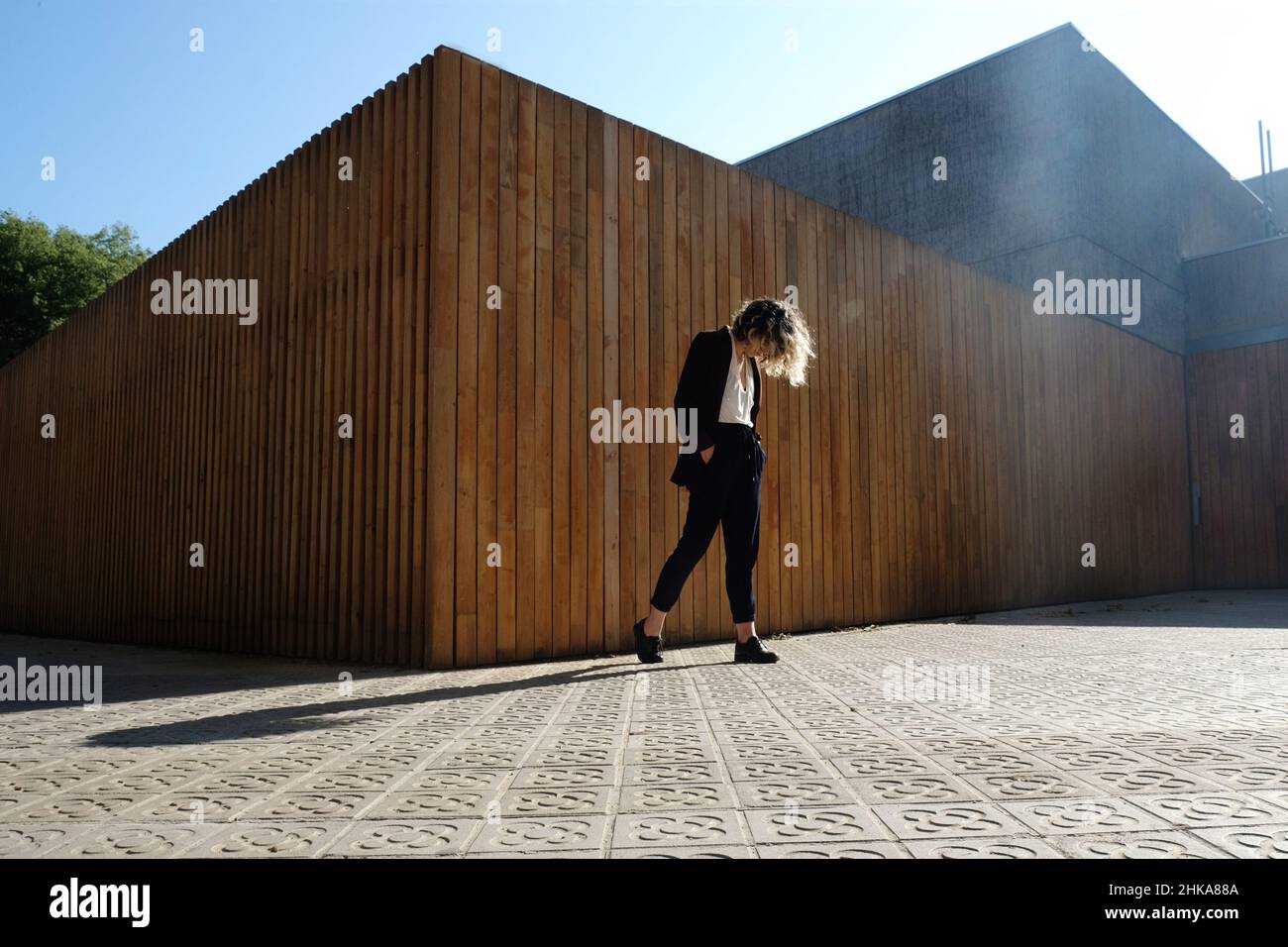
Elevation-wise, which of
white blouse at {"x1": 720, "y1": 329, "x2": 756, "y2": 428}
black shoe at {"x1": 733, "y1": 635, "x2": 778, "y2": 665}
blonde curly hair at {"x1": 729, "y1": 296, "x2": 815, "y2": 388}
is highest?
blonde curly hair at {"x1": 729, "y1": 296, "x2": 815, "y2": 388}

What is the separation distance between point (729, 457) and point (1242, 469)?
11864 millimetres

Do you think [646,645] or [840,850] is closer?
[840,850]

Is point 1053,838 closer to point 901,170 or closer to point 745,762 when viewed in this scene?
point 745,762

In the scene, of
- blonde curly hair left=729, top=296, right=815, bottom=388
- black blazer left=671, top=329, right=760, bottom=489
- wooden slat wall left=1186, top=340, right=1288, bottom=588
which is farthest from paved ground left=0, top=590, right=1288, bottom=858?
wooden slat wall left=1186, top=340, right=1288, bottom=588

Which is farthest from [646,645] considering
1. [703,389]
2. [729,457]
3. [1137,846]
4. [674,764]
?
[1137,846]

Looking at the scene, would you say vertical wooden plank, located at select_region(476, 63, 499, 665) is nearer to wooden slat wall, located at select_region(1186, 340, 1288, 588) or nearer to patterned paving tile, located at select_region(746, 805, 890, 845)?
patterned paving tile, located at select_region(746, 805, 890, 845)

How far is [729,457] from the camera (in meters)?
4.36

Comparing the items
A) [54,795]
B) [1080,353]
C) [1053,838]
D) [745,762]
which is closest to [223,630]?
[54,795]

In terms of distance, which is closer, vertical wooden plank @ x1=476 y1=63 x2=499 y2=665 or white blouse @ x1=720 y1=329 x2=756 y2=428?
white blouse @ x1=720 y1=329 x2=756 y2=428

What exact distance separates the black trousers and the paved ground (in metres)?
0.39

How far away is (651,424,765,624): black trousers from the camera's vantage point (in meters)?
4.29

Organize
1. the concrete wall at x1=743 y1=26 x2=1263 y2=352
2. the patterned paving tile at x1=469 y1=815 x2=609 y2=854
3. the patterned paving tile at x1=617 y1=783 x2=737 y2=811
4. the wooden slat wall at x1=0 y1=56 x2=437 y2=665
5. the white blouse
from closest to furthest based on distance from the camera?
the patterned paving tile at x1=469 y1=815 x2=609 y2=854, the patterned paving tile at x1=617 y1=783 x2=737 y2=811, the white blouse, the wooden slat wall at x1=0 y1=56 x2=437 y2=665, the concrete wall at x1=743 y1=26 x2=1263 y2=352

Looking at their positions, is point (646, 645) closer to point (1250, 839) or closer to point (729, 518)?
point (729, 518)

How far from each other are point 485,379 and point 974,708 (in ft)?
9.54
